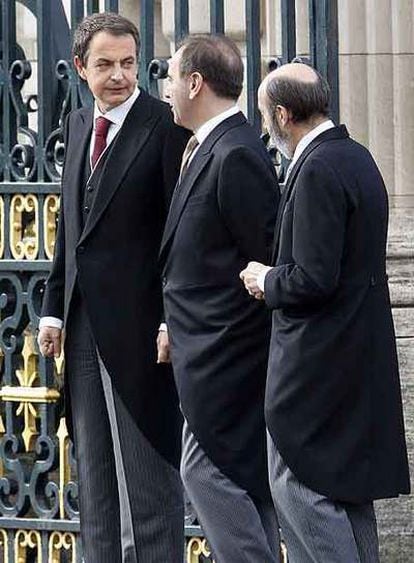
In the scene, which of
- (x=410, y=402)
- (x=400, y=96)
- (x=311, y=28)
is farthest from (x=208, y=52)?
(x=410, y=402)

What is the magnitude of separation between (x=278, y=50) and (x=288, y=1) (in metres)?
1.16

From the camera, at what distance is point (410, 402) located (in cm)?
710

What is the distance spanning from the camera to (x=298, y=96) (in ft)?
18.1

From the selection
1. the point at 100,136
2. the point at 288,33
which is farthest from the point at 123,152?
the point at 288,33

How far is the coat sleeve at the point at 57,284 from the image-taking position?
245 inches

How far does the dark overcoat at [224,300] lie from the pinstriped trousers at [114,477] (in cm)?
44

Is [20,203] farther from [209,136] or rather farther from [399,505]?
[399,505]

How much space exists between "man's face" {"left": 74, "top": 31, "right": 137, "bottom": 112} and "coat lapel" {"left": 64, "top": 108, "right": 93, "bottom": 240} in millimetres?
154

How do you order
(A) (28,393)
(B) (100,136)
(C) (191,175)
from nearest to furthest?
(C) (191,175) → (B) (100,136) → (A) (28,393)

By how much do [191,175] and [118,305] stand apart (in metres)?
0.54

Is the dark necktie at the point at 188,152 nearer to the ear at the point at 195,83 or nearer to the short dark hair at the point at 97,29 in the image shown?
the ear at the point at 195,83

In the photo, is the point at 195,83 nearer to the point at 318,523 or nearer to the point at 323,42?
the point at 323,42

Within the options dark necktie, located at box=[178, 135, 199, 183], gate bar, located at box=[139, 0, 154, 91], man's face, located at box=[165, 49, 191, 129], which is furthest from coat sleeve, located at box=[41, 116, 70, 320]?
gate bar, located at box=[139, 0, 154, 91]

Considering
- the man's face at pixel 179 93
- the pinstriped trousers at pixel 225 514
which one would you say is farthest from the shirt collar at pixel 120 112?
the pinstriped trousers at pixel 225 514
